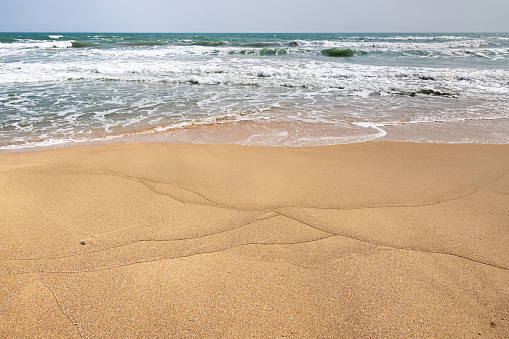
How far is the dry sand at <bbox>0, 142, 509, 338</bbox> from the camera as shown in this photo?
1.83 meters

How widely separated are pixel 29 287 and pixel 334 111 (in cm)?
698

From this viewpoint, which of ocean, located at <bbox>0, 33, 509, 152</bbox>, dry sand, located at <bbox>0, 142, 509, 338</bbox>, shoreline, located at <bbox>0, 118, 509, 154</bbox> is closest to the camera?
dry sand, located at <bbox>0, 142, 509, 338</bbox>

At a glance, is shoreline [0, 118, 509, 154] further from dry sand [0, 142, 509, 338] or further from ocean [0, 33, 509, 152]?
dry sand [0, 142, 509, 338]

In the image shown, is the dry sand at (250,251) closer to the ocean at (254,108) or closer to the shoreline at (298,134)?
the shoreline at (298,134)

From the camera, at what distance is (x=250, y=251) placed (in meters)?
2.42

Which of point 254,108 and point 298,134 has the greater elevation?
point 254,108

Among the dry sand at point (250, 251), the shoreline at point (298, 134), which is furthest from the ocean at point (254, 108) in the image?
the dry sand at point (250, 251)

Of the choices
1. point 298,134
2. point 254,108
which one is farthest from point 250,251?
point 254,108

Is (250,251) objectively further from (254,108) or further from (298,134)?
(254,108)

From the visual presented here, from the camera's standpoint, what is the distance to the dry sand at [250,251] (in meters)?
1.83

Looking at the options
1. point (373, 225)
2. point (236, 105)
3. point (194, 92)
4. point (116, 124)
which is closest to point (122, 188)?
point (373, 225)

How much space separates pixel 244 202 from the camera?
125 inches

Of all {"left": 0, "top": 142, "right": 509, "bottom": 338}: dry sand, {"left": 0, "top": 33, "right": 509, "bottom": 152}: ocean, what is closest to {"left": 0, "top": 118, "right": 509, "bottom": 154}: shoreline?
{"left": 0, "top": 33, "right": 509, "bottom": 152}: ocean

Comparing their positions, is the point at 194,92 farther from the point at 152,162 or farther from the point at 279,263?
the point at 279,263
